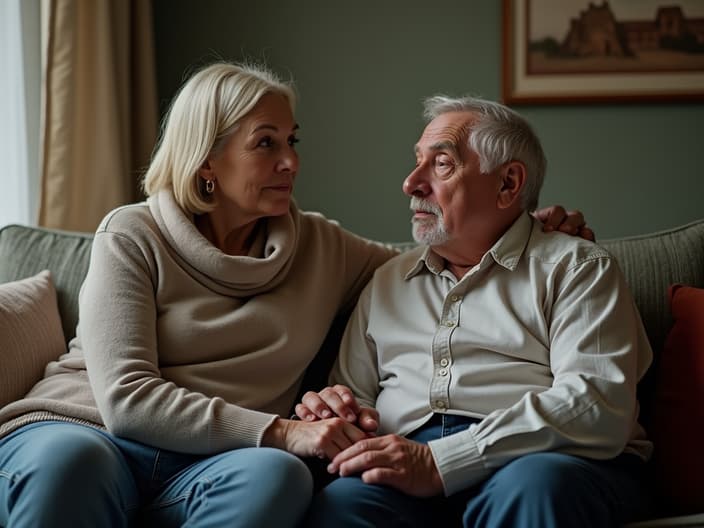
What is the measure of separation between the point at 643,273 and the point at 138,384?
3.81 ft

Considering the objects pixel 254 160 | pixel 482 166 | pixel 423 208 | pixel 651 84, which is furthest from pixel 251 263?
pixel 651 84

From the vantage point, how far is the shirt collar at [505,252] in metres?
1.85

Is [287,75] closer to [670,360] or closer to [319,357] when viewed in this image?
[319,357]

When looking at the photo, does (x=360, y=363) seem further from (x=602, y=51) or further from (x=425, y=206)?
(x=602, y=51)

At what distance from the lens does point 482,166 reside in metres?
1.91

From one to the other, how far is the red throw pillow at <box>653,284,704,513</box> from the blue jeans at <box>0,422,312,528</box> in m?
0.76

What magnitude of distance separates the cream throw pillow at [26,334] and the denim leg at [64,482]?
256 millimetres

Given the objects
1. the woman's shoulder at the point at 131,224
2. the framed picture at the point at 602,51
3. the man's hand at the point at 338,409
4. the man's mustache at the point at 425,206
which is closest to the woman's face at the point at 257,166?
the woman's shoulder at the point at 131,224

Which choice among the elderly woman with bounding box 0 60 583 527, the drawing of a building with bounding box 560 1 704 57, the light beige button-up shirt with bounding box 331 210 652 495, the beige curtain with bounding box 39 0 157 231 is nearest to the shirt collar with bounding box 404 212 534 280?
the light beige button-up shirt with bounding box 331 210 652 495

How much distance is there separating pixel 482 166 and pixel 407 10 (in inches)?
60.8

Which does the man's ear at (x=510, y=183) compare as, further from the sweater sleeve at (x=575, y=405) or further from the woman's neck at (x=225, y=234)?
the woman's neck at (x=225, y=234)

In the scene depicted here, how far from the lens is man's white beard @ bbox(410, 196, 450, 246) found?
190 centimetres

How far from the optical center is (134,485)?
1.67 metres

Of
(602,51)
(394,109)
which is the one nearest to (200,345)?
(394,109)
